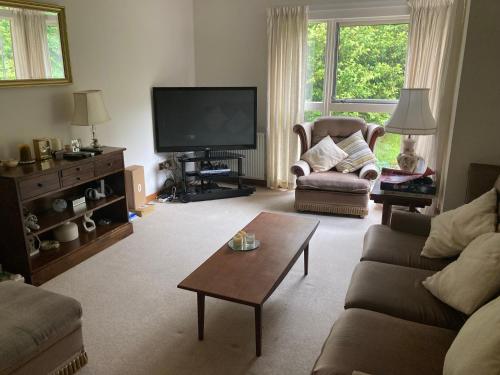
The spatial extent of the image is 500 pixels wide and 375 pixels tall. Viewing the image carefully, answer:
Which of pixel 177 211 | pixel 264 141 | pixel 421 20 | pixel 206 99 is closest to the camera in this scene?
pixel 421 20

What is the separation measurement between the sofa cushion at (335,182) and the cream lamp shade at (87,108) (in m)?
2.16

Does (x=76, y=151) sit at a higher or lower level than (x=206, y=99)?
lower

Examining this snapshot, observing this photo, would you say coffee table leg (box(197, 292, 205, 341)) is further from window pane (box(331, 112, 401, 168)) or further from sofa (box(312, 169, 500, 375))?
window pane (box(331, 112, 401, 168))

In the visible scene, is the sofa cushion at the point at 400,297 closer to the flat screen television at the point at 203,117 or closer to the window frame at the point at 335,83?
the window frame at the point at 335,83

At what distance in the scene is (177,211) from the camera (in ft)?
A: 15.2

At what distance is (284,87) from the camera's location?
201 inches

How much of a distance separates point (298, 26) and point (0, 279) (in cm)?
404

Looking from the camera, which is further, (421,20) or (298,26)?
(298,26)

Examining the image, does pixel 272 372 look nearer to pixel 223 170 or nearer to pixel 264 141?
pixel 223 170

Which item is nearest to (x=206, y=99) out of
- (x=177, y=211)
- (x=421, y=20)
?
(x=177, y=211)

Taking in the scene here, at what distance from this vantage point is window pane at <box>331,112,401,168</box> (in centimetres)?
495

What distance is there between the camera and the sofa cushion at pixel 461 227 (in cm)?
222

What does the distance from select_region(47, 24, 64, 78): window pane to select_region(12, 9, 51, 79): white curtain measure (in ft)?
0.14

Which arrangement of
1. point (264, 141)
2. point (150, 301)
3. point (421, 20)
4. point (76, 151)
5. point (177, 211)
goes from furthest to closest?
1. point (264, 141)
2. point (177, 211)
3. point (421, 20)
4. point (76, 151)
5. point (150, 301)
